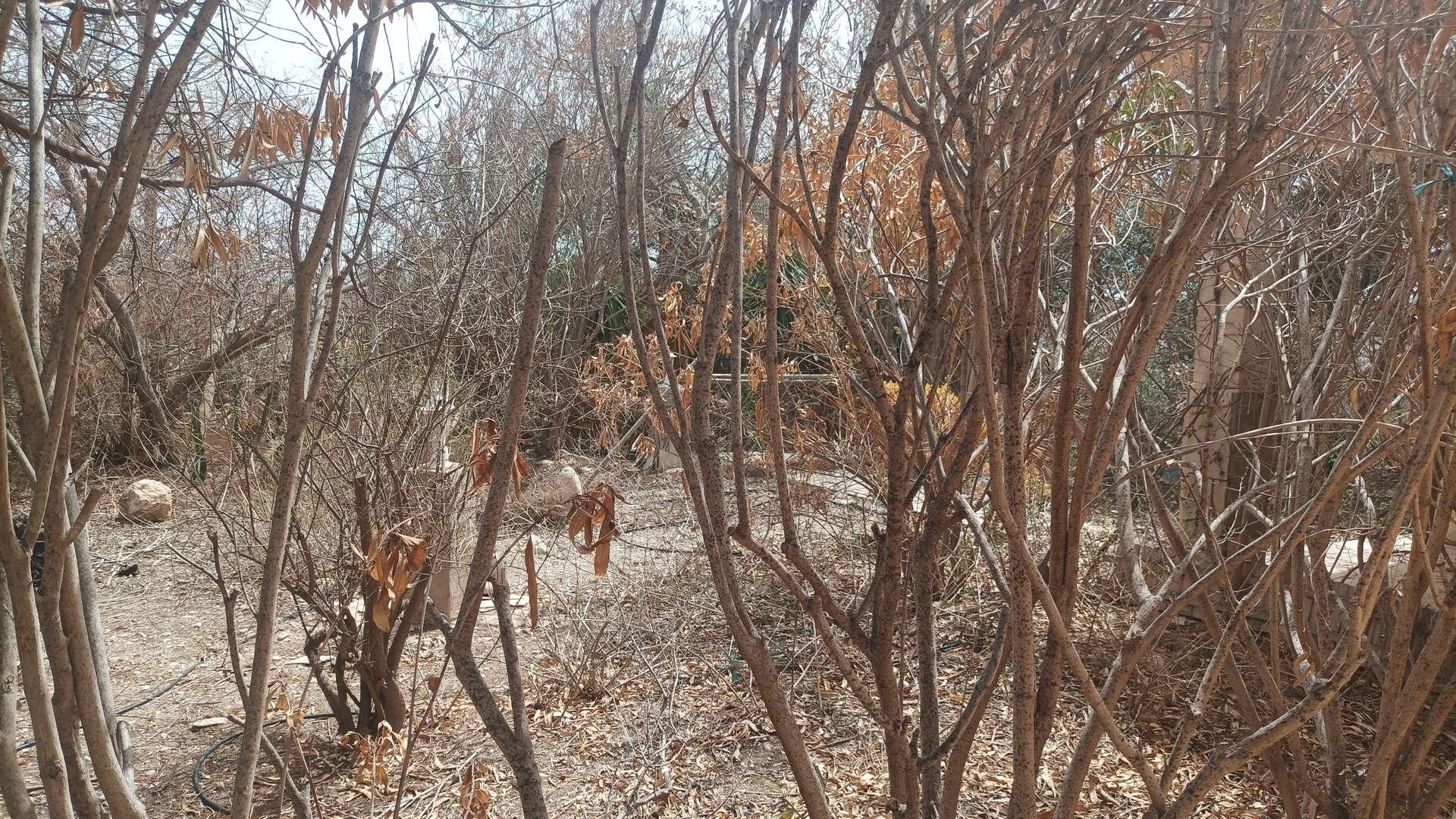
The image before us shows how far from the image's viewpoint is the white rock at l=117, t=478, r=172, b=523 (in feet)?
22.1

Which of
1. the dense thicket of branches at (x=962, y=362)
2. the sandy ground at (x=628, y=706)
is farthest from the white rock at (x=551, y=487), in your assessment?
the dense thicket of branches at (x=962, y=362)

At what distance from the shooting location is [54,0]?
1.58 meters

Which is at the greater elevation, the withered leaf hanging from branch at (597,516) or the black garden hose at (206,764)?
the withered leaf hanging from branch at (597,516)

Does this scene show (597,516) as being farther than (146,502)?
No

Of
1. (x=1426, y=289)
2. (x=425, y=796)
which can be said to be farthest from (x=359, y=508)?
(x=1426, y=289)

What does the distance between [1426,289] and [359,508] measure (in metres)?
3.25

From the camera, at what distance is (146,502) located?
6766 millimetres

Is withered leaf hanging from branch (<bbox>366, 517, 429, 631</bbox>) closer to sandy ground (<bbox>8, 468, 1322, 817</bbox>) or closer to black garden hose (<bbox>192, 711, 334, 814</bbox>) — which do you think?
sandy ground (<bbox>8, 468, 1322, 817</bbox>)

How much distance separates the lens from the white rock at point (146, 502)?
674 cm

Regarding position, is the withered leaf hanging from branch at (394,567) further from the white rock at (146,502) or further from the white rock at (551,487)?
the white rock at (146,502)

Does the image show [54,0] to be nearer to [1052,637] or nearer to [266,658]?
[266,658]

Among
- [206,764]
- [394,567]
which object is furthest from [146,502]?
[394,567]

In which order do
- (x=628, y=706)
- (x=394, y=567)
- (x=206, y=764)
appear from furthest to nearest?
(x=628, y=706), (x=206, y=764), (x=394, y=567)

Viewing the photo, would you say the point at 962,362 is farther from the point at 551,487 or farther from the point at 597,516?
the point at 551,487
